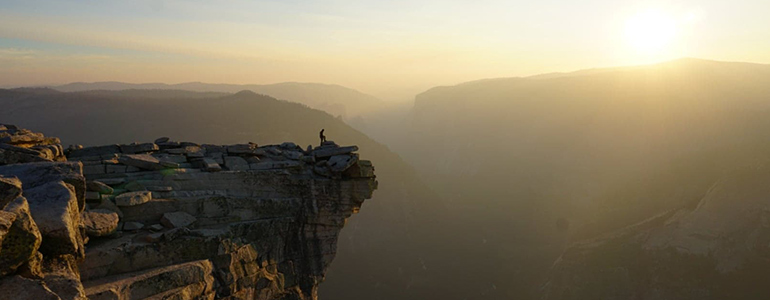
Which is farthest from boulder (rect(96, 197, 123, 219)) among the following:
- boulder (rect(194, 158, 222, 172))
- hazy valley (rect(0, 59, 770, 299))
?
hazy valley (rect(0, 59, 770, 299))

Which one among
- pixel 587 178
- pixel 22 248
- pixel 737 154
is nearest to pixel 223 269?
pixel 22 248

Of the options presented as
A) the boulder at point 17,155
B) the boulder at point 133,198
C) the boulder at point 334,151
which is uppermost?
the boulder at point 17,155

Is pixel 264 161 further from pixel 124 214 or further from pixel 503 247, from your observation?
pixel 503 247

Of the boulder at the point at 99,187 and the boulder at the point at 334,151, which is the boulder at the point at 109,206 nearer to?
the boulder at the point at 99,187

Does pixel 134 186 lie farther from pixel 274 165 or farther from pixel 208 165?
pixel 274 165

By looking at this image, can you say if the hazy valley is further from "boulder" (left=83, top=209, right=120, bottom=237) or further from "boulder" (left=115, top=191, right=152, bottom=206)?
"boulder" (left=83, top=209, right=120, bottom=237)

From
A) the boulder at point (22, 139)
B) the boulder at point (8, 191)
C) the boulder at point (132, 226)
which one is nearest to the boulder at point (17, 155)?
the boulder at point (22, 139)
